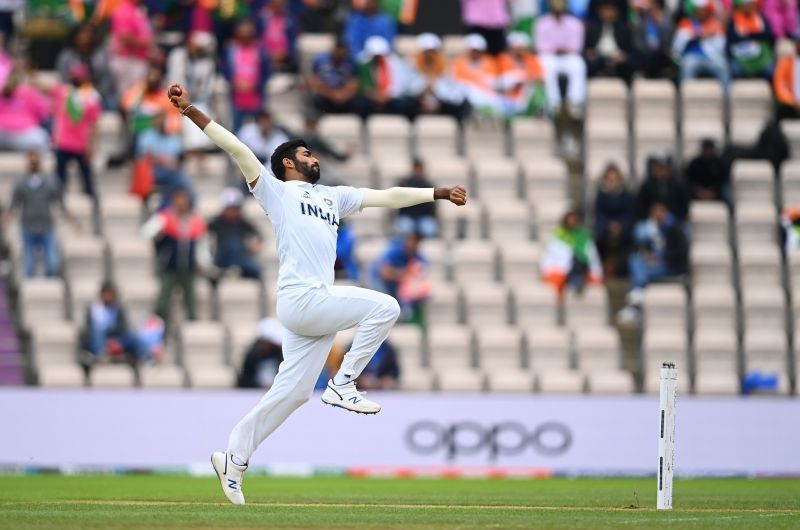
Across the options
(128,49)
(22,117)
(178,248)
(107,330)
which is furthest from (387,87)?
(107,330)

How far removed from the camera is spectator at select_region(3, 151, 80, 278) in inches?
838

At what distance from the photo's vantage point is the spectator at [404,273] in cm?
2098

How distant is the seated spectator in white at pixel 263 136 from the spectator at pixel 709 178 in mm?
5622

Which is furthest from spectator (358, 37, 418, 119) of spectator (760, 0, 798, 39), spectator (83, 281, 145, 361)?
spectator (760, 0, 798, 39)

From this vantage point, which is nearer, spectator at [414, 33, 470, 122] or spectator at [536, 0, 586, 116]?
spectator at [414, 33, 470, 122]

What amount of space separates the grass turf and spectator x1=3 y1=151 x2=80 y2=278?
12.6ft

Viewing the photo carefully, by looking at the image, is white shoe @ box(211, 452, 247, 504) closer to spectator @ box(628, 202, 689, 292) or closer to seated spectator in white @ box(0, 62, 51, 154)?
spectator @ box(628, 202, 689, 292)

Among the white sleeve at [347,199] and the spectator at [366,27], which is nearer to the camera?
the white sleeve at [347,199]

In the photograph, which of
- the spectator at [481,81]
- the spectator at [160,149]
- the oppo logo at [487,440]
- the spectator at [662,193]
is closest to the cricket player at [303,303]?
the oppo logo at [487,440]

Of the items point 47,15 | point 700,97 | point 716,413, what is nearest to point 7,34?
point 47,15

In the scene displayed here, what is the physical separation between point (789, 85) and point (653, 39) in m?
2.08

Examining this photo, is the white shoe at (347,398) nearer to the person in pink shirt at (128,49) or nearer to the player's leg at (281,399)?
the player's leg at (281,399)

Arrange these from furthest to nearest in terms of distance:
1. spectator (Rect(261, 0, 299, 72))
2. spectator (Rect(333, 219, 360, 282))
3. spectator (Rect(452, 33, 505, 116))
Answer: spectator (Rect(261, 0, 299, 72)) → spectator (Rect(452, 33, 505, 116)) → spectator (Rect(333, 219, 360, 282))

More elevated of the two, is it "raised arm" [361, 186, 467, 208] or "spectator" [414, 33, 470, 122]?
"spectator" [414, 33, 470, 122]
